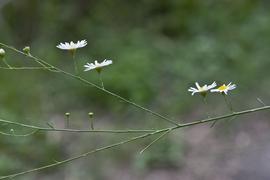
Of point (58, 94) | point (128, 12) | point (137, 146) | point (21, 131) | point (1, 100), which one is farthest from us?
point (128, 12)

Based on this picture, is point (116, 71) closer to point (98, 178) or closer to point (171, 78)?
point (171, 78)

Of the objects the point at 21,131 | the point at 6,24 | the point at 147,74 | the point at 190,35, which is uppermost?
the point at 6,24

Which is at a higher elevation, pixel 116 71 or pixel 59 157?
pixel 116 71

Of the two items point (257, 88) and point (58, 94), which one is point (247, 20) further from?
point (58, 94)

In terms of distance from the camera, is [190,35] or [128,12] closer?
[190,35]

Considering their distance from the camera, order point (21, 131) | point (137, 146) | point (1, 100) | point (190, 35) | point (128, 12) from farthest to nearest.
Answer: point (128, 12), point (190, 35), point (1, 100), point (137, 146), point (21, 131)

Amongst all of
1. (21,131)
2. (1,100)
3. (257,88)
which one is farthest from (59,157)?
(257,88)
